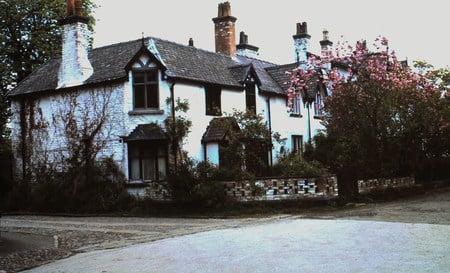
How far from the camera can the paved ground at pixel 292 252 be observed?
8.37m

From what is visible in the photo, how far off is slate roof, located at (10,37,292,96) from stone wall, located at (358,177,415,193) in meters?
8.37

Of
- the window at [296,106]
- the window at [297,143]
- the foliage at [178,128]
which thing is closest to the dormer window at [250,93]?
the window at [296,106]

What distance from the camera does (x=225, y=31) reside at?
32.0m

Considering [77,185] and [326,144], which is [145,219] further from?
[326,144]

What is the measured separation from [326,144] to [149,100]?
9.53m

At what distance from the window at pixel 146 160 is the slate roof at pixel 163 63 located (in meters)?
3.05

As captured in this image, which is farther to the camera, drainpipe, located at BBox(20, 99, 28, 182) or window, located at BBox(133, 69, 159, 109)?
drainpipe, located at BBox(20, 99, 28, 182)

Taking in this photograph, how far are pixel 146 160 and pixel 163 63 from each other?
4.39 metres

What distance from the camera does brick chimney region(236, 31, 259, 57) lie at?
118 ft

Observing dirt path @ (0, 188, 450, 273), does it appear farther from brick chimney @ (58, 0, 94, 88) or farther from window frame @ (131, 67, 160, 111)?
brick chimney @ (58, 0, 94, 88)

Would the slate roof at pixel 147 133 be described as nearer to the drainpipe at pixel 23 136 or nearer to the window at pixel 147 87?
the window at pixel 147 87

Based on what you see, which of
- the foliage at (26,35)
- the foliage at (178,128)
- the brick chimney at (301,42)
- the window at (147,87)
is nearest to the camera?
the foliage at (178,128)

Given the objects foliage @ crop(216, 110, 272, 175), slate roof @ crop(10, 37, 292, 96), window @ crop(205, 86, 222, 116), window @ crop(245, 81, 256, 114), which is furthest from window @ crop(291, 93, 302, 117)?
foliage @ crop(216, 110, 272, 175)

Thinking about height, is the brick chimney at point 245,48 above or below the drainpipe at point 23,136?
above
